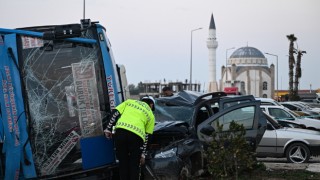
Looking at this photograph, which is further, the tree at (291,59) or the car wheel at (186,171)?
the tree at (291,59)

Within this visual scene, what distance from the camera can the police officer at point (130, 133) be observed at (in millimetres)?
6969

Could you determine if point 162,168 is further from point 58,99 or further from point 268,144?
point 268,144

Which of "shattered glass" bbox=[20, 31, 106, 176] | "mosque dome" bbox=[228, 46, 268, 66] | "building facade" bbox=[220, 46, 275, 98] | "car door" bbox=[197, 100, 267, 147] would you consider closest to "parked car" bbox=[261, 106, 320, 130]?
"car door" bbox=[197, 100, 267, 147]

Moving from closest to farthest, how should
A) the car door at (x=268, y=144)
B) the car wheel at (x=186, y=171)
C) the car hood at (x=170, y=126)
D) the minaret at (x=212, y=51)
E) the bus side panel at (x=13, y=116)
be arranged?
the bus side panel at (x=13, y=116) → the car wheel at (x=186, y=171) → the car hood at (x=170, y=126) → the car door at (x=268, y=144) → the minaret at (x=212, y=51)

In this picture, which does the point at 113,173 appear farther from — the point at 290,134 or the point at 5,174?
the point at 290,134

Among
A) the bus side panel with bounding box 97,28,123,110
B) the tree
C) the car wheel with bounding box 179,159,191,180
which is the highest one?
the tree

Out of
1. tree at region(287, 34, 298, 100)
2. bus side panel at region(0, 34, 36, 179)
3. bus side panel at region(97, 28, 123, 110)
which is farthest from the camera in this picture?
tree at region(287, 34, 298, 100)

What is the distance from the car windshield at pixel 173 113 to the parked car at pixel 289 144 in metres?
4.37

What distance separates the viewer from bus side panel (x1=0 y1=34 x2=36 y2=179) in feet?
20.3

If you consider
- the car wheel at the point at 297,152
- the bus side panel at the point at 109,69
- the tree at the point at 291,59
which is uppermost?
the tree at the point at 291,59

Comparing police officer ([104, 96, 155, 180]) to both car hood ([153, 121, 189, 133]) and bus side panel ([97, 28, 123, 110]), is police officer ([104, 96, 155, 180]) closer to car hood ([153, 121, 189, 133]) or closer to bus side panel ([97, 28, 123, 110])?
bus side panel ([97, 28, 123, 110])

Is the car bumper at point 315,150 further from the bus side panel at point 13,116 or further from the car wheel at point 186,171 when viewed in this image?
the bus side panel at point 13,116

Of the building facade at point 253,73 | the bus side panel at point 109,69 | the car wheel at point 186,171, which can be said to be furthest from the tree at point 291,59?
the building facade at point 253,73

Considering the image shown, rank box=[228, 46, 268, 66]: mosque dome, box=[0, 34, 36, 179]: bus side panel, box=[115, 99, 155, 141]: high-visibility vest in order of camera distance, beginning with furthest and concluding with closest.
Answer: box=[228, 46, 268, 66]: mosque dome
box=[115, 99, 155, 141]: high-visibility vest
box=[0, 34, 36, 179]: bus side panel
